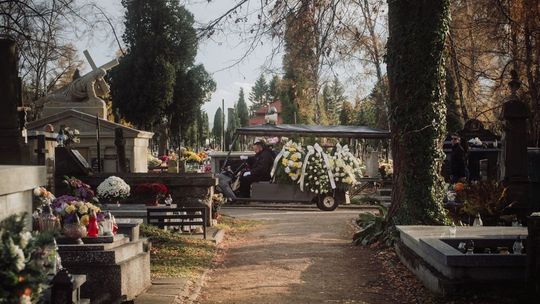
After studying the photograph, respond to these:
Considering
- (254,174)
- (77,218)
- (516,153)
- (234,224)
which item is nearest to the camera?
(77,218)

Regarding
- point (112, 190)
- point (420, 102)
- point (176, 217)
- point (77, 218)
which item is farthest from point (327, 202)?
point (77, 218)

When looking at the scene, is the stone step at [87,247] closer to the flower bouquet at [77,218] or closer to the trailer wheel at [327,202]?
the flower bouquet at [77,218]

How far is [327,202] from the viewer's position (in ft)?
75.4

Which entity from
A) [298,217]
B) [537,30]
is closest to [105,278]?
[298,217]

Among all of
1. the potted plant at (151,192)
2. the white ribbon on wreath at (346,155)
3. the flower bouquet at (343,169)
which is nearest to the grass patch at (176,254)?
the potted plant at (151,192)

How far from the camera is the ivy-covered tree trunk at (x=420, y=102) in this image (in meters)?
12.4

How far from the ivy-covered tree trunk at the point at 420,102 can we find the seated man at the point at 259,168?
10.6 meters

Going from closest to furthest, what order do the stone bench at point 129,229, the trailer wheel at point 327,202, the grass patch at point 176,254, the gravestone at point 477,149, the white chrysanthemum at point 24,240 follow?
the white chrysanthemum at point 24,240 → the stone bench at point 129,229 → the grass patch at point 176,254 → the trailer wheel at point 327,202 → the gravestone at point 477,149

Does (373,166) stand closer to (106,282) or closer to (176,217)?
(176,217)

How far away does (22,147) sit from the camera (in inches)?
460

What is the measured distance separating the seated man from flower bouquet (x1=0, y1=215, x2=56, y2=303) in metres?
18.9

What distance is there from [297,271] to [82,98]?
719 inches

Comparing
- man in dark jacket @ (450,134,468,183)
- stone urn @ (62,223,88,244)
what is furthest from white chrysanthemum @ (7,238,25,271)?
man in dark jacket @ (450,134,468,183)

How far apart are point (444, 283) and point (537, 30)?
1289 cm
